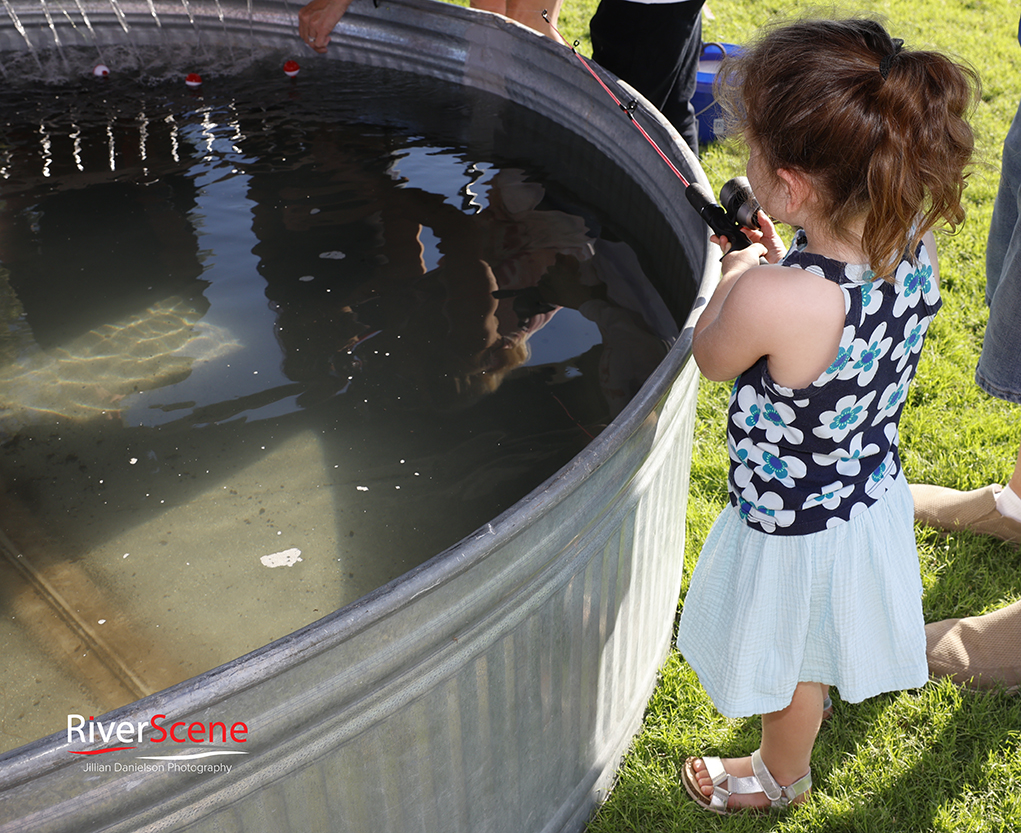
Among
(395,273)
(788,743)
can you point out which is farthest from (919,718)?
(395,273)

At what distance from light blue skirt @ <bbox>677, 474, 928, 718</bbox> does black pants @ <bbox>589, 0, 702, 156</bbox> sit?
80.2 inches

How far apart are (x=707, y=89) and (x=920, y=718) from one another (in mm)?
2795

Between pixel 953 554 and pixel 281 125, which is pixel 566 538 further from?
pixel 281 125

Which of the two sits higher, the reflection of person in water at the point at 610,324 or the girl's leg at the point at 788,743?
the reflection of person in water at the point at 610,324

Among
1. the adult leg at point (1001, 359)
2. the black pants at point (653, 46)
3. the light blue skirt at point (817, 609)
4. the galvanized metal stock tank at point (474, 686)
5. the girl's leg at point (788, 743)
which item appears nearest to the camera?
the galvanized metal stock tank at point (474, 686)

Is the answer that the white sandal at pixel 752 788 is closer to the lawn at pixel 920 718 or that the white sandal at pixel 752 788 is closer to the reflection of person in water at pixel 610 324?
the lawn at pixel 920 718

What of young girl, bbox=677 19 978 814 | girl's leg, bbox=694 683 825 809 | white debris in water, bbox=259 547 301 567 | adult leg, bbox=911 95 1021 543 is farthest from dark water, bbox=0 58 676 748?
adult leg, bbox=911 95 1021 543

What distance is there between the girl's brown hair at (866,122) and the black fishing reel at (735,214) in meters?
0.38

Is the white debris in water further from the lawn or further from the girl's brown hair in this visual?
the girl's brown hair

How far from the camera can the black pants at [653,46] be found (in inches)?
111

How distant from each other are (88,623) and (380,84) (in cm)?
235

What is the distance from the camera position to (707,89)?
3664 mm

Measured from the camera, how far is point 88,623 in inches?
60.6

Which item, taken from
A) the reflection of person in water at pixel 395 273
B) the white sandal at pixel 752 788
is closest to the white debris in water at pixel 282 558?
the reflection of person in water at pixel 395 273
